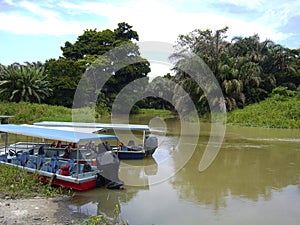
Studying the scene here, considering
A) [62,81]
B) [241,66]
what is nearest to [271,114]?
[241,66]

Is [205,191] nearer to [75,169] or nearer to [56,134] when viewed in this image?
[75,169]

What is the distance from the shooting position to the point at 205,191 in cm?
869

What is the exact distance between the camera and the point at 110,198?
25.7ft

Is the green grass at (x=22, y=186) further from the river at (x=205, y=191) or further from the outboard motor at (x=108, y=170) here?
the outboard motor at (x=108, y=170)

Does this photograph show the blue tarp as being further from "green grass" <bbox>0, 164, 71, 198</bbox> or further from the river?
the river

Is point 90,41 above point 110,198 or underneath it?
above

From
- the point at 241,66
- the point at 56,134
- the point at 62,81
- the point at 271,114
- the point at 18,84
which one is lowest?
the point at 56,134

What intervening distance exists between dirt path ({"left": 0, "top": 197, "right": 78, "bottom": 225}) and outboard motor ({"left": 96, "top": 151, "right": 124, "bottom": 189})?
1288 millimetres

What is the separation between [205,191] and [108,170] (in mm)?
2694

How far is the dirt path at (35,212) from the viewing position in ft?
19.5

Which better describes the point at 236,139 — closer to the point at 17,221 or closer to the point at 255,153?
the point at 255,153

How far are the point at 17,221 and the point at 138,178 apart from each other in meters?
4.62

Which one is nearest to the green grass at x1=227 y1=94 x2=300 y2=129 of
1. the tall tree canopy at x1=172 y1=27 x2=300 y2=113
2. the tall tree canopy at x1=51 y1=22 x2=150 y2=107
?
the tall tree canopy at x1=172 y1=27 x2=300 y2=113

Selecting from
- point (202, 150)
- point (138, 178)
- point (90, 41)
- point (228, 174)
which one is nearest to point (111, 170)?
point (138, 178)
